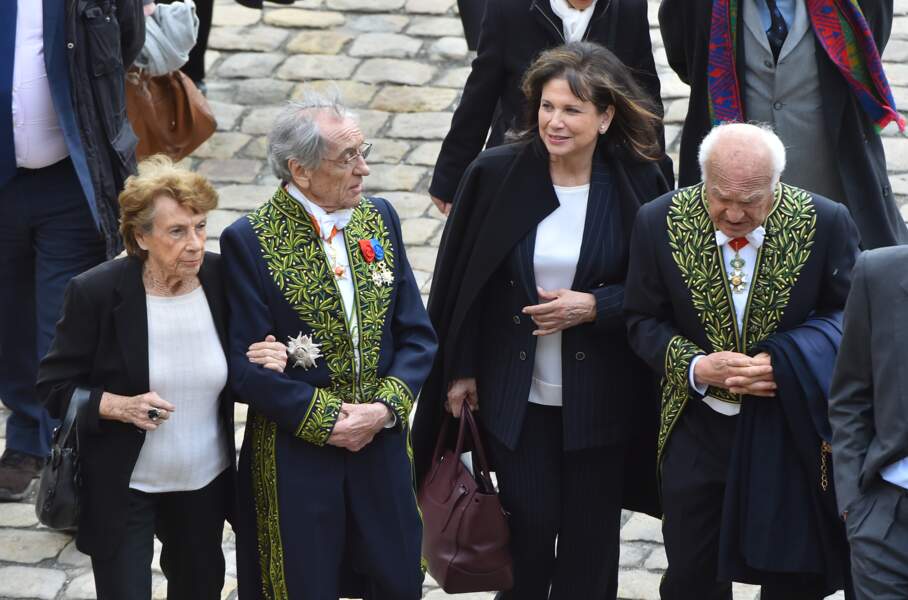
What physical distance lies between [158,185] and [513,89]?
1.79m

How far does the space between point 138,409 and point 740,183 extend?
6.06 ft

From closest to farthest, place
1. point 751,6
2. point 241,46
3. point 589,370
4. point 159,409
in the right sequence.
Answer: point 159,409 < point 589,370 < point 751,6 < point 241,46

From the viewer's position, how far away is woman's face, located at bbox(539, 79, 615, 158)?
5379 millimetres

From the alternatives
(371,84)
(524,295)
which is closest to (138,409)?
(524,295)

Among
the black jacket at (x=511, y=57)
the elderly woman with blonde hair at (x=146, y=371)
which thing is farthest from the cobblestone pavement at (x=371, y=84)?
the elderly woman with blonde hair at (x=146, y=371)

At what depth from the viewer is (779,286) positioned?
16.7 feet

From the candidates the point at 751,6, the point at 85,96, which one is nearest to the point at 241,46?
the point at 85,96

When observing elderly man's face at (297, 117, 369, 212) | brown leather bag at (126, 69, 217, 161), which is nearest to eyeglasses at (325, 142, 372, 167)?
elderly man's face at (297, 117, 369, 212)

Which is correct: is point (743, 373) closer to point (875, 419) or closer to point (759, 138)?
point (875, 419)

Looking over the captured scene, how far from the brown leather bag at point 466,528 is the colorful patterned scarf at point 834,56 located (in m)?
1.52

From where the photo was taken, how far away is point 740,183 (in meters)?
4.99

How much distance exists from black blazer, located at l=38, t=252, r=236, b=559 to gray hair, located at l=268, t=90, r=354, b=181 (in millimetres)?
366

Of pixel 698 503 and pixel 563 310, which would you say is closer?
pixel 698 503

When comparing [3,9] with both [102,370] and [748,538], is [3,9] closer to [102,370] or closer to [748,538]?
[102,370]
